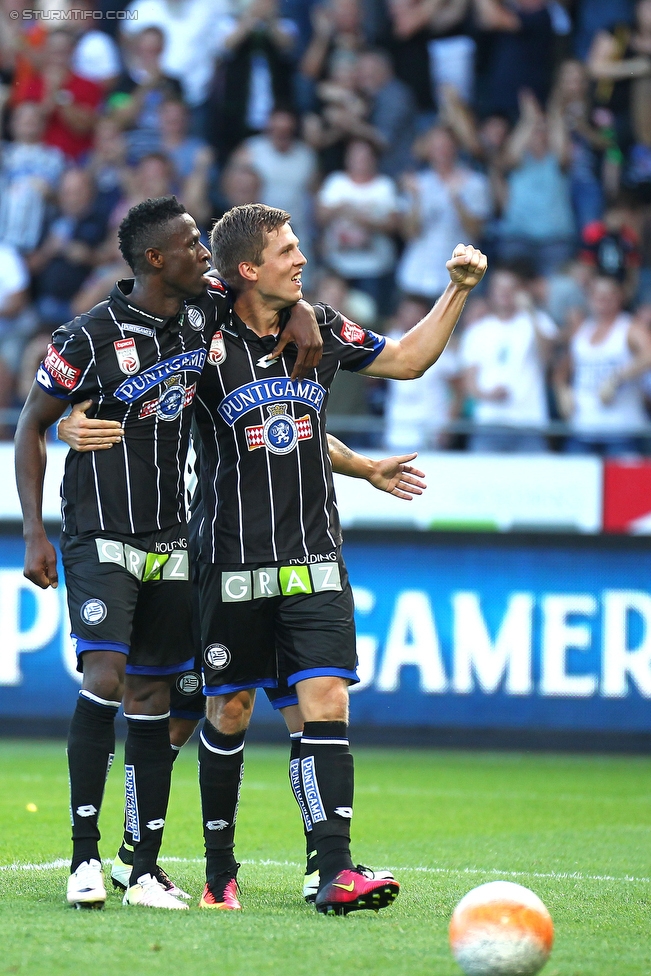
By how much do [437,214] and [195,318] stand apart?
28.5ft

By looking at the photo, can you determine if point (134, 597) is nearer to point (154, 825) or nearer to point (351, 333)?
point (154, 825)

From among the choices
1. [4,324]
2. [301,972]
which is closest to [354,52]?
[4,324]

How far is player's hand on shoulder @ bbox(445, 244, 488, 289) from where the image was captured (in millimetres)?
4965

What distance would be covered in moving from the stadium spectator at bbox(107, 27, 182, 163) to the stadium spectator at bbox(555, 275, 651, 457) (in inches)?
187

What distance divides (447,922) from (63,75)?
38.4ft

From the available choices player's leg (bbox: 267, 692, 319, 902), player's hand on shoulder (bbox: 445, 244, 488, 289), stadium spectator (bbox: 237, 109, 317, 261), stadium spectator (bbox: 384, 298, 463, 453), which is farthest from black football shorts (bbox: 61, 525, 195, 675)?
stadium spectator (bbox: 237, 109, 317, 261)

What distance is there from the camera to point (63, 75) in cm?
1434

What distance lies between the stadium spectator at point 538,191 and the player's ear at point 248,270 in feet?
28.1

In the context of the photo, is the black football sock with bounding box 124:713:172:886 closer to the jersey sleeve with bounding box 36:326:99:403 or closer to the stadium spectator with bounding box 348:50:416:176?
the jersey sleeve with bounding box 36:326:99:403

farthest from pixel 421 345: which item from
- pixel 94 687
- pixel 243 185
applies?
pixel 243 185

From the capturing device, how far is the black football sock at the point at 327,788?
4.59m

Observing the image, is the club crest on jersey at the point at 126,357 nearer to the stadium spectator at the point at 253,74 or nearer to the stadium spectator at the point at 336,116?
the stadium spectator at the point at 336,116

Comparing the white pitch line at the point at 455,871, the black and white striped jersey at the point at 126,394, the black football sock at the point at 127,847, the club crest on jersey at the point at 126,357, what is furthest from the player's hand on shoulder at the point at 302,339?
the white pitch line at the point at 455,871

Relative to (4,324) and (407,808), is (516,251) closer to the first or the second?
(4,324)
